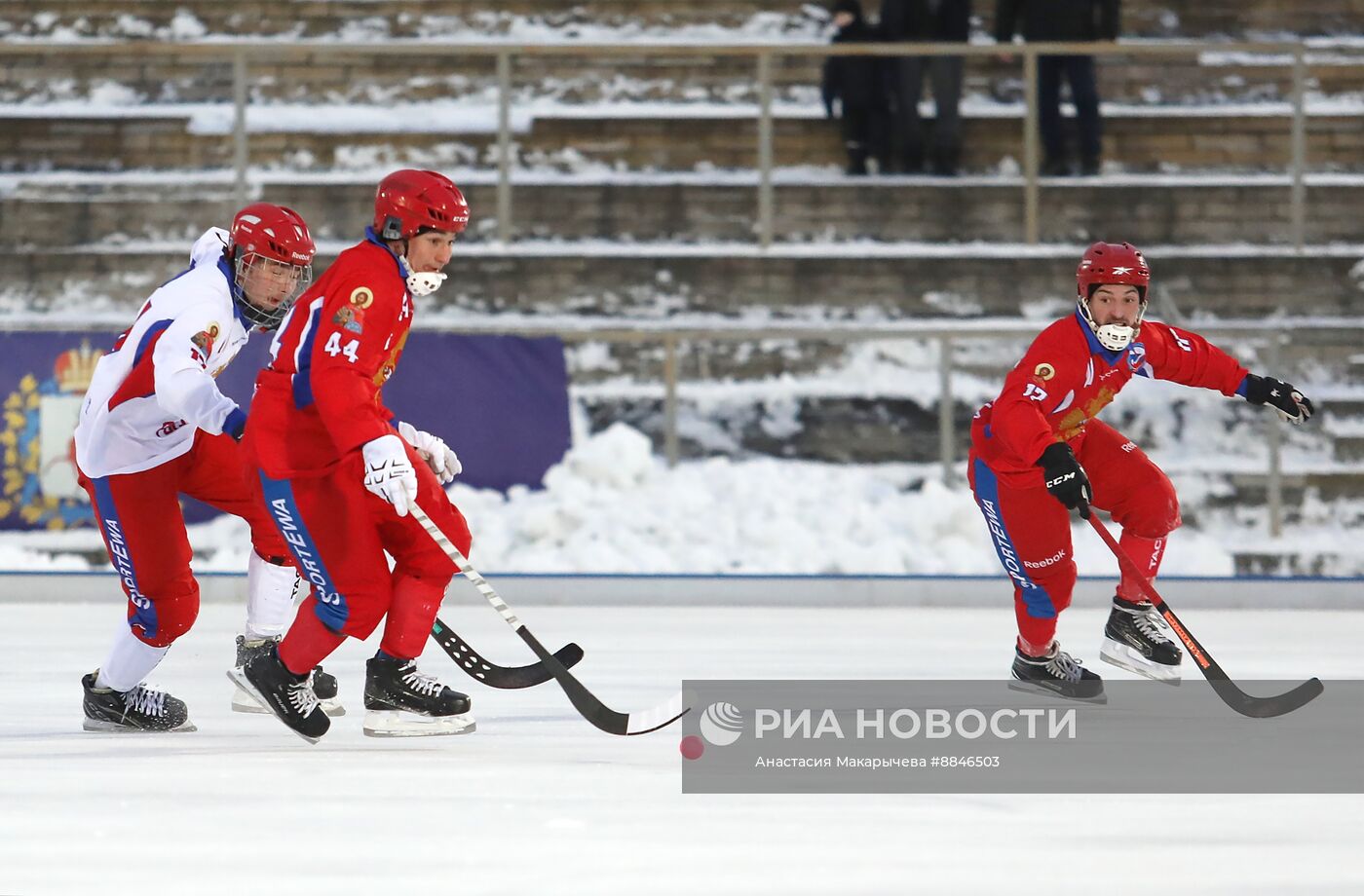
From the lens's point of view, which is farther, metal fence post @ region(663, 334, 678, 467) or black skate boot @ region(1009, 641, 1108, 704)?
metal fence post @ region(663, 334, 678, 467)

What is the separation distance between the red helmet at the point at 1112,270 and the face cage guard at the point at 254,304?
6.55 feet

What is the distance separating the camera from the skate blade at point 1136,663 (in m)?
5.16

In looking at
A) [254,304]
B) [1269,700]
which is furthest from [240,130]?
[1269,700]

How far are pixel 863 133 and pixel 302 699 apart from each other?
7.61 m

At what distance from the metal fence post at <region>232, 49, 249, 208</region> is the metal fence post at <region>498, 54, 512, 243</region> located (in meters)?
1.40

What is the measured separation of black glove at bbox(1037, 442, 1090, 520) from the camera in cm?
466

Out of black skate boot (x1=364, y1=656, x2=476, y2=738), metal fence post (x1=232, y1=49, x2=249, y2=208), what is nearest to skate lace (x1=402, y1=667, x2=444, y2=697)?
black skate boot (x1=364, y1=656, x2=476, y2=738)

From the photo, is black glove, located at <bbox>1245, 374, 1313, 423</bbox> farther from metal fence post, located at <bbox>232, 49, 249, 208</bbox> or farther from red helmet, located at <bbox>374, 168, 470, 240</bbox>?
metal fence post, located at <bbox>232, 49, 249, 208</bbox>

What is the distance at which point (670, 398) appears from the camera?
9.29m

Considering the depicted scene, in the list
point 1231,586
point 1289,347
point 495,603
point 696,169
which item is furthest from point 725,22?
point 495,603

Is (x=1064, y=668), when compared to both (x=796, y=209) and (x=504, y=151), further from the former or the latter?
(x=504, y=151)

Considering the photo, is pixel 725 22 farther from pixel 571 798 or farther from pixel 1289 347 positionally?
pixel 571 798

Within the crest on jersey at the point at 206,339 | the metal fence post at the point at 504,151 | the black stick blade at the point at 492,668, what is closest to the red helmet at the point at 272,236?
the crest on jersey at the point at 206,339

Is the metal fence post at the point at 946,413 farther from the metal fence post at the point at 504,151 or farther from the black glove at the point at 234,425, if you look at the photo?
the black glove at the point at 234,425
